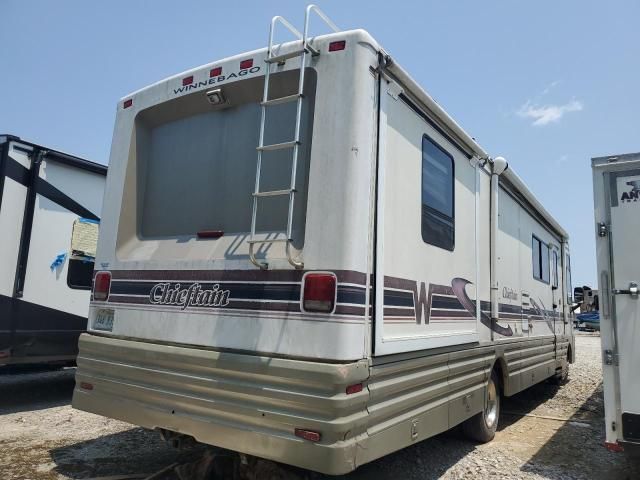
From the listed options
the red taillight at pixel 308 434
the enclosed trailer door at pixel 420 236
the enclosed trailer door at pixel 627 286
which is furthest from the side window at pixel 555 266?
the red taillight at pixel 308 434

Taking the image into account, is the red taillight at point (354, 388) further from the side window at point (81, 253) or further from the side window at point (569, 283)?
the side window at point (569, 283)

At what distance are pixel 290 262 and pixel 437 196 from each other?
173 centimetres

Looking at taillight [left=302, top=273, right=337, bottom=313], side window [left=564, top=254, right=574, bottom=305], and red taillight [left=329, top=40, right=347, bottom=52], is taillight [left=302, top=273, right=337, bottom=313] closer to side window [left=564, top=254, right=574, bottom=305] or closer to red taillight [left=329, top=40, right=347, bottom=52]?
red taillight [left=329, top=40, right=347, bottom=52]

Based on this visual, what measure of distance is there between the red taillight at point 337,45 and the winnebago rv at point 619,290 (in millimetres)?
2613

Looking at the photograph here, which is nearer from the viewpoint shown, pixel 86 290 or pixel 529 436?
pixel 529 436

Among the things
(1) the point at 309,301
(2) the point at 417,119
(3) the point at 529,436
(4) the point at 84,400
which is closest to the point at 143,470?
(4) the point at 84,400

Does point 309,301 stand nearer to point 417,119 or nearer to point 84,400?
point 417,119

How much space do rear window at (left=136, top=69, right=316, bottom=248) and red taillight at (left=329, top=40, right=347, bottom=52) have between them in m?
0.20

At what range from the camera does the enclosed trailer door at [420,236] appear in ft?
10.9

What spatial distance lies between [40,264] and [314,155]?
4598mm

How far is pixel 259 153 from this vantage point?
3.24m

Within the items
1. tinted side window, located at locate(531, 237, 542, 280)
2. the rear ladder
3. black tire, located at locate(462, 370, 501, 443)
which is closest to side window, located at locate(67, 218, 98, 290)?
the rear ladder

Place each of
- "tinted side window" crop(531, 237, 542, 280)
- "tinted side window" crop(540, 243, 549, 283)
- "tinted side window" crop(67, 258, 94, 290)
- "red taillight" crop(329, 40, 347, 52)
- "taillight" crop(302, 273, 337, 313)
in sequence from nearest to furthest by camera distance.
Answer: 1. "taillight" crop(302, 273, 337, 313)
2. "red taillight" crop(329, 40, 347, 52)
3. "tinted side window" crop(67, 258, 94, 290)
4. "tinted side window" crop(531, 237, 542, 280)
5. "tinted side window" crop(540, 243, 549, 283)

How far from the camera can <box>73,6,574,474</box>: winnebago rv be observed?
116 inches
